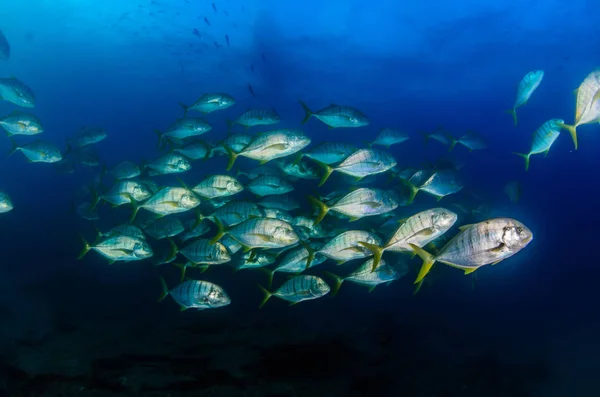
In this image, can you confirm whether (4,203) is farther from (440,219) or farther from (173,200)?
(440,219)

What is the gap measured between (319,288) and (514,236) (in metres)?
2.40

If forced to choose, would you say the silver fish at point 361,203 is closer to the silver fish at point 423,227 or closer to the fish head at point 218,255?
the silver fish at point 423,227

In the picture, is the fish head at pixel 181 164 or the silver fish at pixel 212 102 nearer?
the fish head at pixel 181 164

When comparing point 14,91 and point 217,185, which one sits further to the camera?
point 14,91

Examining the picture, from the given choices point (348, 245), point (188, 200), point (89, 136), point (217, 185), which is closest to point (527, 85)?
point (348, 245)

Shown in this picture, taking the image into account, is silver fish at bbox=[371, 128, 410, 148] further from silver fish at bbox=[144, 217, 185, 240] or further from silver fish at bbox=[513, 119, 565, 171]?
silver fish at bbox=[144, 217, 185, 240]

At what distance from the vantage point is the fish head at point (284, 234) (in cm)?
411

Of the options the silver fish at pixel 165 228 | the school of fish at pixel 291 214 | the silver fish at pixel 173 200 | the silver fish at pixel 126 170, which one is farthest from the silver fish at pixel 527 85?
the silver fish at pixel 126 170

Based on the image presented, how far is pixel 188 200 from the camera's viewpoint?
15.5 ft

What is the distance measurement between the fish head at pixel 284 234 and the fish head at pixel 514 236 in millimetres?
2248

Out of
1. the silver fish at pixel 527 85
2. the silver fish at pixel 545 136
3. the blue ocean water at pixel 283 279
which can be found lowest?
the blue ocean water at pixel 283 279

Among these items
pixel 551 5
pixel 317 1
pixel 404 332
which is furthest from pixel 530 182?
pixel 404 332

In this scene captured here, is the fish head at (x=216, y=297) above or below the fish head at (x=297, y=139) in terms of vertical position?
below

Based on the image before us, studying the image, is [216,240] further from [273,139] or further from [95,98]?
[95,98]
